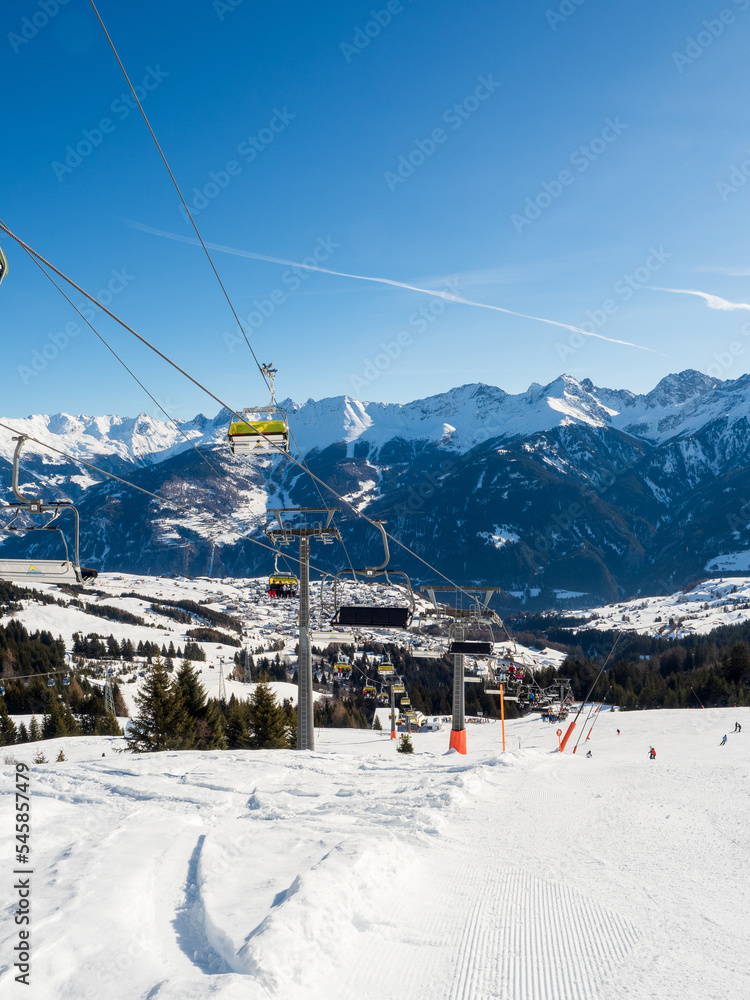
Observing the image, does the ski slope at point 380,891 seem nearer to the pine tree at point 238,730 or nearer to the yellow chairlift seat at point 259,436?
the yellow chairlift seat at point 259,436

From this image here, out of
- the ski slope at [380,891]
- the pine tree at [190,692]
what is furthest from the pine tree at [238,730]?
the ski slope at [380,891]

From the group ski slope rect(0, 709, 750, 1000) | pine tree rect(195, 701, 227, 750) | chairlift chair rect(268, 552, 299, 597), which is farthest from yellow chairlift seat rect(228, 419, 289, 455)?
pine tree rect(195, 701, 227, 750)

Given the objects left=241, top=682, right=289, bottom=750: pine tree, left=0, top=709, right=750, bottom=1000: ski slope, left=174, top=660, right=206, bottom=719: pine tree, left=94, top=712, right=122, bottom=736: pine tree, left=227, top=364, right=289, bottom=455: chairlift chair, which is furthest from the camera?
left=94, top=712, right=122, bottom=736: pine tree

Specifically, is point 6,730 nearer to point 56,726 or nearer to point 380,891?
point 56,726

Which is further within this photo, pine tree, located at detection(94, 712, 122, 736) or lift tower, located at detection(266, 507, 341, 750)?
pine tree, located at detection(94, 712, 122, 736)

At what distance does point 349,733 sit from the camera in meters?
63.2

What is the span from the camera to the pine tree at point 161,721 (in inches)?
1425

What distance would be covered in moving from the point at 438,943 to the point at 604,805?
380 inches

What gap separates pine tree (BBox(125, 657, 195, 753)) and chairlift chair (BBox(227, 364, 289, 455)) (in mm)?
24704

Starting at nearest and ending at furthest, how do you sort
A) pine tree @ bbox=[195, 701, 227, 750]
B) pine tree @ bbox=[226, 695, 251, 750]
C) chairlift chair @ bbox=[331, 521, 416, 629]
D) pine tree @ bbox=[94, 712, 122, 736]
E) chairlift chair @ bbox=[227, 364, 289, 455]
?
chairlift chair @ bbox=[227, 364, 289, 455] < chairlift chair @ bbox=[331, 521, 416, 629] < pine tree @ bbox=[195, 701, 227, 750] < pine tree @ bbox=[226, 695, 251, 750] < pine tree @ bbox=[94, 712, 122, 736]

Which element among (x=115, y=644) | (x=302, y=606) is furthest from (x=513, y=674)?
(x=115, y=644)

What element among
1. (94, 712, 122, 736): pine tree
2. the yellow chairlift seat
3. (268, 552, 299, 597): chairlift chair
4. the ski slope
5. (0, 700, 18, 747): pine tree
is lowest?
(0, 700, 18, 747): pine tree

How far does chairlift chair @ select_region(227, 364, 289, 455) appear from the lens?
54.0 ft

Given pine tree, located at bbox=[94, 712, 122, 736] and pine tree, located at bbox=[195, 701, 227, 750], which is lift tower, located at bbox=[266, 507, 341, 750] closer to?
pine tree, located at bbox=[195, 701, 227, 750]
